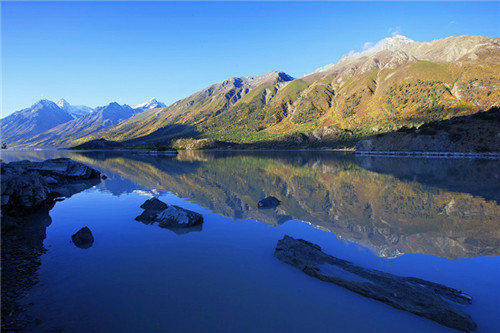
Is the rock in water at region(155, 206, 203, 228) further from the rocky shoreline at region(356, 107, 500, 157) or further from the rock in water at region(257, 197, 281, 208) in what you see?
the rocky shoreline at region(356, 107, 500, 157)

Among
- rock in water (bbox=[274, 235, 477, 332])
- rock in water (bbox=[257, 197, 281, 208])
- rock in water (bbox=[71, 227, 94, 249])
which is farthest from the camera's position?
rock in water (bbox=[257, 197, 281, 208])

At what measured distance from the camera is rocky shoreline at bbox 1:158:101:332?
7061 mm

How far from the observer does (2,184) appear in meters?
15.9

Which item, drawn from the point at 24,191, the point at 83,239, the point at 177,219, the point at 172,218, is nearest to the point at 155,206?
the point at 172,218

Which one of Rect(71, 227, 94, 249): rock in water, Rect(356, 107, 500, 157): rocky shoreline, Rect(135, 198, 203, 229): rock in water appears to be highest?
Rect(356, 107, 500, 157): rocky shoreline

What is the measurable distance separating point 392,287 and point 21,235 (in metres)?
17.2

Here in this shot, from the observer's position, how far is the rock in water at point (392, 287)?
263 inches

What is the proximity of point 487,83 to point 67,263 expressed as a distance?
639 feet

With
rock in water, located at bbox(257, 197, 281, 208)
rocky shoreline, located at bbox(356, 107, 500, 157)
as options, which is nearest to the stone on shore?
rock in water, located at bbox(257, 197, 281, 208)

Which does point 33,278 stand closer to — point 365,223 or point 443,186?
point 365,223

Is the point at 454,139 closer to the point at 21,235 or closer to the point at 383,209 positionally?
the point at 383,209

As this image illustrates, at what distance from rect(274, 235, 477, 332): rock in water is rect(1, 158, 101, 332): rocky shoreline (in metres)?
8.48

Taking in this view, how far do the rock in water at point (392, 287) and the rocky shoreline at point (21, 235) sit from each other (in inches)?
334

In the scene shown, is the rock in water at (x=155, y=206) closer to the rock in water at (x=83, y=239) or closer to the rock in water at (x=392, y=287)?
the rock in water at (x=83, y=239)
